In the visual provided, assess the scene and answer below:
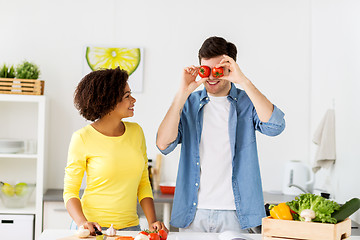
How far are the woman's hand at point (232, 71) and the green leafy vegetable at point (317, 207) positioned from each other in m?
0.56

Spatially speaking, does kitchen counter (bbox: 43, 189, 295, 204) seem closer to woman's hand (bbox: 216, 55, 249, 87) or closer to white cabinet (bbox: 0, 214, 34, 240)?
white cabinet (bbox: 0, 214, 34, 240)

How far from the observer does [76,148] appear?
1936 mm

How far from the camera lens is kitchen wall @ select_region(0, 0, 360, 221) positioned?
3.98m

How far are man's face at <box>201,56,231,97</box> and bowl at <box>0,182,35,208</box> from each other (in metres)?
2.03

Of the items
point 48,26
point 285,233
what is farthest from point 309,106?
point 285,233

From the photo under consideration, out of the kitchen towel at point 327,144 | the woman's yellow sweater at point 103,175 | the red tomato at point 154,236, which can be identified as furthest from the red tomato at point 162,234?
the kitchen towel at point 327,144

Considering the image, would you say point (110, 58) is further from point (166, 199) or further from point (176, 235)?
point (176, 235)

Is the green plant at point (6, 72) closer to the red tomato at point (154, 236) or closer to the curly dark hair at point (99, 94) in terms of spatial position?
the curly dark hair at point (99, 94)

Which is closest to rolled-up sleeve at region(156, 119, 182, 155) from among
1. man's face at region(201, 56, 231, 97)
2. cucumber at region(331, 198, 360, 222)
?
man's face at region(201, 56, 231, 97)

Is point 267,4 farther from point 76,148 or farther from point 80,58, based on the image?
point 76,148

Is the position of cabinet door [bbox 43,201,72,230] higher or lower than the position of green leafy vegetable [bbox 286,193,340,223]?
lower

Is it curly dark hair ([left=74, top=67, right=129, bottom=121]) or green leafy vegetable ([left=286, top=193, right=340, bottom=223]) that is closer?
green leafy vegetable ([left=286, top=193, right=340, bottom=223])

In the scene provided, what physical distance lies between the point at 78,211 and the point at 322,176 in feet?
7.47

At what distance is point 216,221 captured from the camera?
2.05 metres
